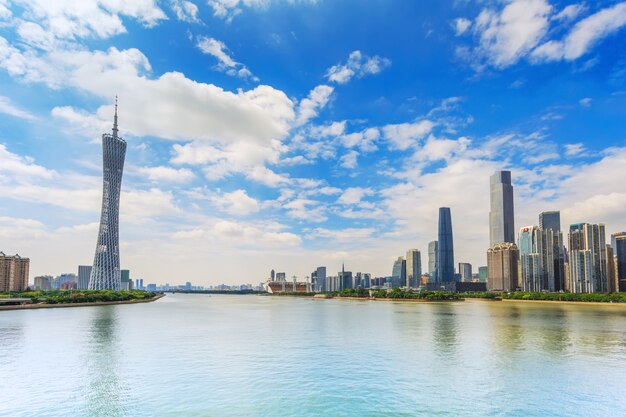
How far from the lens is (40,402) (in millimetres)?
28828

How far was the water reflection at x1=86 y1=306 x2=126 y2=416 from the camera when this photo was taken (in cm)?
2748

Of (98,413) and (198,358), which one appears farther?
(198,358)

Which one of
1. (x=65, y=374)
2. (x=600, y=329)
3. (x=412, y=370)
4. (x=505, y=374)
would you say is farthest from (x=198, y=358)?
(x=600, y=329)

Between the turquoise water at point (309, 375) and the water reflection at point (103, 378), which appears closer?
the water reflection at point (103, 378)

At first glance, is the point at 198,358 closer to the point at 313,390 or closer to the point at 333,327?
the point at 313,390

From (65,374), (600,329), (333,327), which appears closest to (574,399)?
(65,374)

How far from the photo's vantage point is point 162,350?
1919 inches

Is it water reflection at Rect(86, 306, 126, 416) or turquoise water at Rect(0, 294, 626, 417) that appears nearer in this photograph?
water reflection at Rect(86, 306, 126, 416)

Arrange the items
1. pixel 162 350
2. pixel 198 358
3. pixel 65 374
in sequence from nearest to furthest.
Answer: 1. pixel 65 374
2. pixel 198 358
3. pixel 162 350

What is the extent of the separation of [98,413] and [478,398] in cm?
2472

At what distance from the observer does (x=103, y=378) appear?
35.0 m

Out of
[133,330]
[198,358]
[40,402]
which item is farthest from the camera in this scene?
[133,330]

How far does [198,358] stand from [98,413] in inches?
676

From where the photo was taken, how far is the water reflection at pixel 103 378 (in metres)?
27.5
